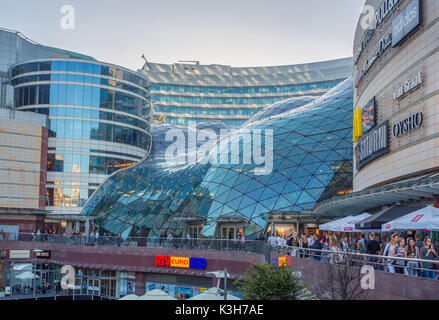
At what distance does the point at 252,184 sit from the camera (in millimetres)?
47312

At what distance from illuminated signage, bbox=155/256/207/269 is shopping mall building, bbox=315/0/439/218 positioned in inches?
430

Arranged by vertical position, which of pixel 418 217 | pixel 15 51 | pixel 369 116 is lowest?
pixel 418 217

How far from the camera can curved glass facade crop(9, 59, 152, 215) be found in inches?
2386

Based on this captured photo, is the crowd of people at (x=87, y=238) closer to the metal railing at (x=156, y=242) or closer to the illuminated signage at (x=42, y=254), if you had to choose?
the metal railing at (x=156, y=242)

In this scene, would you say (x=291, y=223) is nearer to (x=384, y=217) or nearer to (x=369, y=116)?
(x=369, y=116)

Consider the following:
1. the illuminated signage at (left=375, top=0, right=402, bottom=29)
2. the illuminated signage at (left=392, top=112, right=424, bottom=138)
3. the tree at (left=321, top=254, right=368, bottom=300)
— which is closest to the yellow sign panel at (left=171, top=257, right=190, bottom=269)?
the illuminated signage at (left=392, top=112, right=424, bottom=138)

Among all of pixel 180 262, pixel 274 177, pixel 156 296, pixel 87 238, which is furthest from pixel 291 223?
pixel 156 296

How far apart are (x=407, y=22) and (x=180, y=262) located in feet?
78.0

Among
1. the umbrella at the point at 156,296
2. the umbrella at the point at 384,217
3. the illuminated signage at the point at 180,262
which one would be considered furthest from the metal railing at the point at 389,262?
the illuminated signage at the point at 180,262

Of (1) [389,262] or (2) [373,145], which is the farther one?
(2) [373,145]

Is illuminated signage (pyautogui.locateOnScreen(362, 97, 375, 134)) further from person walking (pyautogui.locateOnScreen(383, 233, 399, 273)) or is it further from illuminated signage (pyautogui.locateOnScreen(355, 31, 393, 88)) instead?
person walking (pyautogui.locateOnScreen(383, 233, 399, 273))
